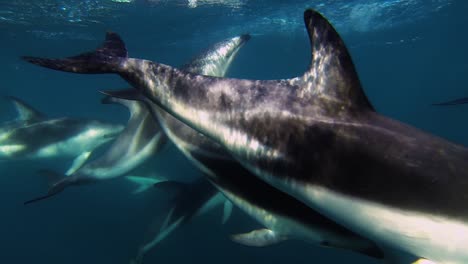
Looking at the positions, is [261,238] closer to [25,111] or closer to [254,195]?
[254,195]

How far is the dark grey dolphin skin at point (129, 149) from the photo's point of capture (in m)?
7.43

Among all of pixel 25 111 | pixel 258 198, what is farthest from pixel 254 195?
pixel 25 111

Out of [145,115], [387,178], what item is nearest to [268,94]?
[387,178]

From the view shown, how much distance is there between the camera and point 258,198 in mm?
5039

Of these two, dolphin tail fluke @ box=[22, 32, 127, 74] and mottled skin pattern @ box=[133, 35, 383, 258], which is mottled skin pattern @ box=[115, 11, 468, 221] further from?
mottled skin pattern @ box=[133, 35, 383, 258]

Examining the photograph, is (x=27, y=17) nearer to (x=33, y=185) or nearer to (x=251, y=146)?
(x=33, y=185)

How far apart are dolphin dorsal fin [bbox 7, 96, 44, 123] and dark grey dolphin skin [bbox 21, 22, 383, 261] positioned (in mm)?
9634

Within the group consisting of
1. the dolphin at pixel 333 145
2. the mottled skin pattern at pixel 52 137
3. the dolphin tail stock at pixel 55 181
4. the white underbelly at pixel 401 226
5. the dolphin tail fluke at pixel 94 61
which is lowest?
the mottled skin pattern at pixel 52 137

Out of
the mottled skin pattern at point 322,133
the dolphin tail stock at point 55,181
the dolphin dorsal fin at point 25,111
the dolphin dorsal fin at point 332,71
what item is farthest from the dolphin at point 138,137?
the dolphin dorsal fin at point 25,111

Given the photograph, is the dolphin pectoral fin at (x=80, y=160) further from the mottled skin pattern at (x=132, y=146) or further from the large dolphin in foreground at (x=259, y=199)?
the large dolphin in foreground at (x=259, y=199)

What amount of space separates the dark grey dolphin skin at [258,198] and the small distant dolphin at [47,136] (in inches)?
324

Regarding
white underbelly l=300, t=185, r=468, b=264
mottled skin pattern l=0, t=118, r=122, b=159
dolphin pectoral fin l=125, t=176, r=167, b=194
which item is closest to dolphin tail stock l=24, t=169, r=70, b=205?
mottled skin pattern l=0, t=118, r=122, b=159

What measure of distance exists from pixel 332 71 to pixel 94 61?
8.79 feet

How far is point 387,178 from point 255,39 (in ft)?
143
